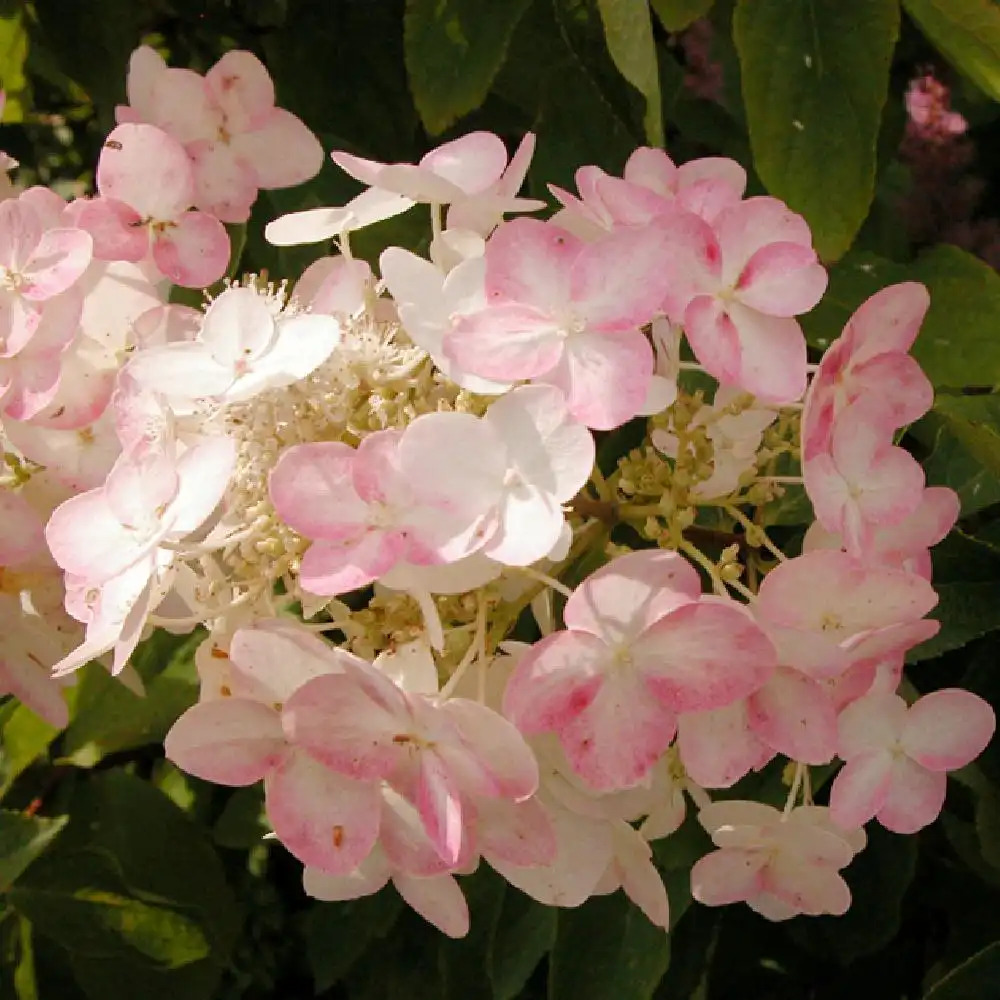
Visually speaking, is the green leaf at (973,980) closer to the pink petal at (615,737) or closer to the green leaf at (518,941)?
the green leaf at (518,941)

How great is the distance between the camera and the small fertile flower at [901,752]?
665mm

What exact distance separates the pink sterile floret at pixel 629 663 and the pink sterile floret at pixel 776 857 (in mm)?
144

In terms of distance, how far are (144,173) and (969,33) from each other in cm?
48

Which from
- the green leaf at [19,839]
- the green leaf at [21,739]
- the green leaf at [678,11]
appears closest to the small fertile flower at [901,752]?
the green leaf at [678,11]

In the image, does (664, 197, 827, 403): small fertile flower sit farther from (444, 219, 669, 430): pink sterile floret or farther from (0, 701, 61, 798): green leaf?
(0, 701, 61, 798): green leaf

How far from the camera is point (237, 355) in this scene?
62cm

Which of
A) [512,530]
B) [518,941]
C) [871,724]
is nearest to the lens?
[512,530]

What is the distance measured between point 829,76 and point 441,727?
47cm

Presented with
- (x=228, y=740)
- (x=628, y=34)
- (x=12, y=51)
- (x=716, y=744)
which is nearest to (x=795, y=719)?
(x=716, y=744)

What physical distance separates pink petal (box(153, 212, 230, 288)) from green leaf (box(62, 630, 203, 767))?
0.39 meters

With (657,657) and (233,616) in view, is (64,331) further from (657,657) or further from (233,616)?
(657,657)

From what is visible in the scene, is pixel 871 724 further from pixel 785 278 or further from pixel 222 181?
pixel 222 181

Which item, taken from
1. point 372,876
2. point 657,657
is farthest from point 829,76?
point 372,876

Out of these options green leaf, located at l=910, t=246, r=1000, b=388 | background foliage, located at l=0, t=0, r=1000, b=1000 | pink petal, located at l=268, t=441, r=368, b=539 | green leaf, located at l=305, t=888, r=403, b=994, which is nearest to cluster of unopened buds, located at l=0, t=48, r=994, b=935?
pink petal, located at l=268, t=441, r=368, b=539
